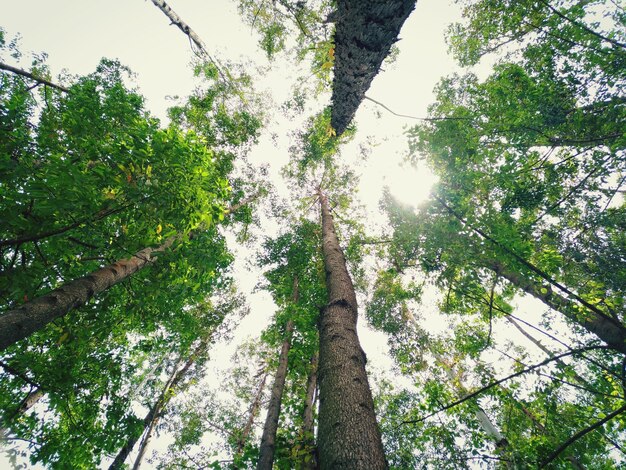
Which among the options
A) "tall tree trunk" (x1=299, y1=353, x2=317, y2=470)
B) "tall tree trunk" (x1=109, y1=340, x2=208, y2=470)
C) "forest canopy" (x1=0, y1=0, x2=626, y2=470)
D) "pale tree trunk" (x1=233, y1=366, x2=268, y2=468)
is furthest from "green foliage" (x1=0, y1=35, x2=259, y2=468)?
"pale tree trunk" (x1=233, y1=366, x2=268, y2=468)

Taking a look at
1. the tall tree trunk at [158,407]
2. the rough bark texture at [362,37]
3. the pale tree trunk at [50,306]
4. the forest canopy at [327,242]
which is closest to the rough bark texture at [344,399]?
the forest canopy at [327,242]

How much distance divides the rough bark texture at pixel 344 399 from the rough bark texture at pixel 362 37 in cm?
348

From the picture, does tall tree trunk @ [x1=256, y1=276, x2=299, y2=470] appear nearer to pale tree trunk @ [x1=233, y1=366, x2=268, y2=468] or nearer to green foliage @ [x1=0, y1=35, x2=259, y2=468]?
green foliage @ [x1=0, y1=35, x2=259, y2=468]

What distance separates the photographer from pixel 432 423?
5969 millimetres

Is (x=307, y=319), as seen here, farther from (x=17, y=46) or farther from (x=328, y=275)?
(x=17, y=46)

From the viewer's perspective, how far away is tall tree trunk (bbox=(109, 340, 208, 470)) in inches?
340

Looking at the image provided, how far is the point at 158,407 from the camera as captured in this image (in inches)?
386

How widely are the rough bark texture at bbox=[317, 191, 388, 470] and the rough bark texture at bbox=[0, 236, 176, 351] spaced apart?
8.64 ft

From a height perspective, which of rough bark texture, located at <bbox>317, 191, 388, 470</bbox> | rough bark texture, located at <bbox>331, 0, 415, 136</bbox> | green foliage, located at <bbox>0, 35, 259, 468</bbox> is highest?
rough bark texture, located at <bbox>331, 0, 415, 136</bbox>

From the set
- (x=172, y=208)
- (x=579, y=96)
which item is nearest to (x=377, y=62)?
(x=172, y=208)

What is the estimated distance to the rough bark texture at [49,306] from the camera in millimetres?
2604

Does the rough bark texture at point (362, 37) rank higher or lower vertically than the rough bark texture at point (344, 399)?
higher

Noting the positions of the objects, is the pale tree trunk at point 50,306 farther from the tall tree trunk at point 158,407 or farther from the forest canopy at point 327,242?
the tall tree trunk at point 158,407

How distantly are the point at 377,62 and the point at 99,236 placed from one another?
3.92 meters
